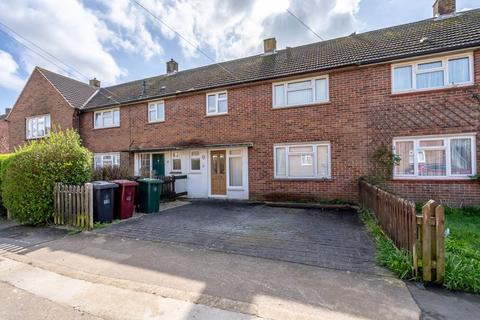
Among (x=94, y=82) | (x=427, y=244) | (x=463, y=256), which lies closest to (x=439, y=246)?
(x=427, y=244)

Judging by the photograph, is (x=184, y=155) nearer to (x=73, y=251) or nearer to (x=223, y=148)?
(x=223, y=148)

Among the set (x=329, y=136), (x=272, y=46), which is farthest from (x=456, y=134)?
(x=272, y=46)

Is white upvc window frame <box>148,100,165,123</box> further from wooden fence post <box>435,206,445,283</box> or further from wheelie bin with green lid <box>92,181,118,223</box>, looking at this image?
wooden fence post <box>435,206,445,283</box>

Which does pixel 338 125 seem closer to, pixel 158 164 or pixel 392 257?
pixel 392 257

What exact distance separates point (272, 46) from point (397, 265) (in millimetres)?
13253

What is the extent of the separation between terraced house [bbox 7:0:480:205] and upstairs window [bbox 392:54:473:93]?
3cm

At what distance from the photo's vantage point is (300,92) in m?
10.9

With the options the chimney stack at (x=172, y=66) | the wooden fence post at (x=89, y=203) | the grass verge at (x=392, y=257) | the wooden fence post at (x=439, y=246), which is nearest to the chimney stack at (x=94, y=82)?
the chimney stack at (x=172, y=66)


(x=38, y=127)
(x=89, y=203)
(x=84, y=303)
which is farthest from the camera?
(x=38, y=127)

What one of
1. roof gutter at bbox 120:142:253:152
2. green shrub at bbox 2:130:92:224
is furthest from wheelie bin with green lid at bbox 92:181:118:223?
roof gutter at bbox 120:142:253:152

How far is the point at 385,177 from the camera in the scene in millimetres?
9398

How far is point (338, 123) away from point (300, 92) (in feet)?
6.84

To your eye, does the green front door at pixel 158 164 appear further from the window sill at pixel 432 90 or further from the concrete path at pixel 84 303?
the window sill at pixel 432 90

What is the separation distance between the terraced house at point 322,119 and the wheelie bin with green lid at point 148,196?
11.5 feet
